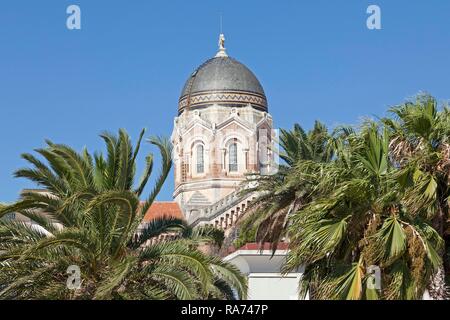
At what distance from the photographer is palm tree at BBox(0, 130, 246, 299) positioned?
22.0 metres

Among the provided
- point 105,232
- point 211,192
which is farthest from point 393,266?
point 211,192

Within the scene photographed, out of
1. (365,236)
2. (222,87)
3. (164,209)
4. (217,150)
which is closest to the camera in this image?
(365,236)

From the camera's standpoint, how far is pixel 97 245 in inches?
896

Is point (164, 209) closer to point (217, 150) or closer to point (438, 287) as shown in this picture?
point (217, 150)

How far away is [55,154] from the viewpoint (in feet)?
78.0

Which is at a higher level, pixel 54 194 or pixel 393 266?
pixel 54 194

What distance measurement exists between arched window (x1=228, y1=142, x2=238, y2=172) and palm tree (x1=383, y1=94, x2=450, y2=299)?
160 ft

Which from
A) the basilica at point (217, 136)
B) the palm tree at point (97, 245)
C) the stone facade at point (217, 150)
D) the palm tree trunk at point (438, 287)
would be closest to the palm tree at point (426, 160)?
the palm tree trunk at point (438, 287)

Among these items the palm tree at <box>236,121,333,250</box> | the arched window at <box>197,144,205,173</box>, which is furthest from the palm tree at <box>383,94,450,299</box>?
the arched window at <box>197,144,205,173</box>

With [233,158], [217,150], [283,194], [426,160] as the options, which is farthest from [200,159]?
[426,160]

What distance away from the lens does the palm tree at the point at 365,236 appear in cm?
1712

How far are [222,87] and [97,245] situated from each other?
4687cm
